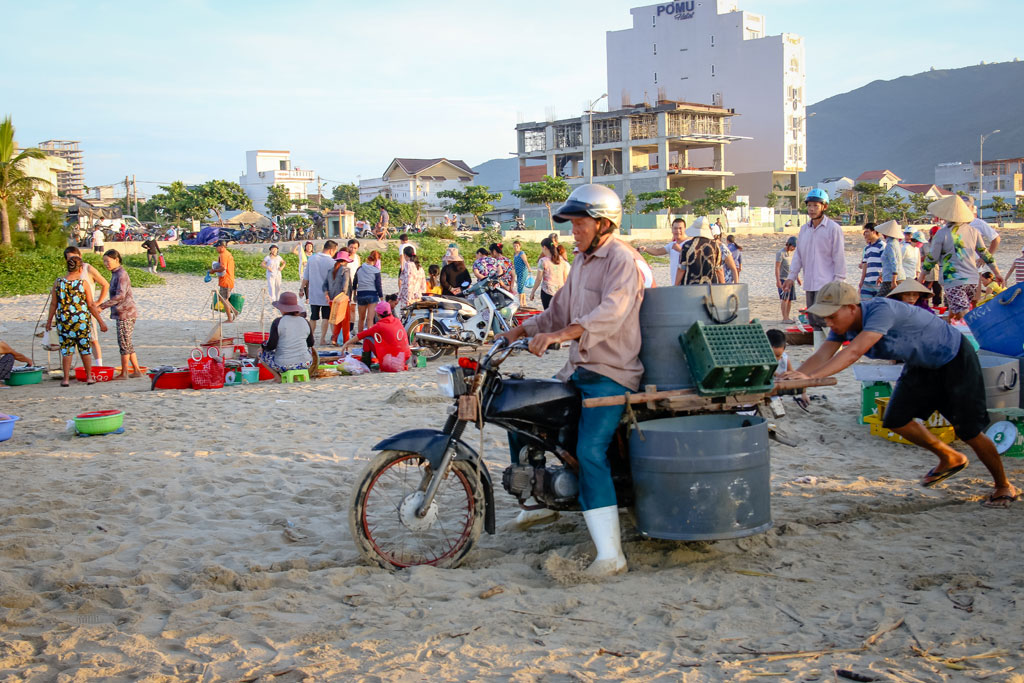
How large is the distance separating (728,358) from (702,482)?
0.58m

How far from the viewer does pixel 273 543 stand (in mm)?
4691

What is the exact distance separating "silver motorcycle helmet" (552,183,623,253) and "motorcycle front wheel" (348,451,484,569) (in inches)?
52.1

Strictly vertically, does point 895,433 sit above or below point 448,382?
below

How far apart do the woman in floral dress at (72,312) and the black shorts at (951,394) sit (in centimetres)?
926

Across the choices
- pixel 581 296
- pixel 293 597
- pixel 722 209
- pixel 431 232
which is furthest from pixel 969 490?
pixel 722 209

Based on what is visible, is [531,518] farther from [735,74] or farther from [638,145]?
[735,74]

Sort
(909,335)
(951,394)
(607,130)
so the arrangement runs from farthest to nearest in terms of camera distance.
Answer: (607,130), (951,394), (909,335)

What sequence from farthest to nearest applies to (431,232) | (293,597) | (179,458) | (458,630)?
1. (431,232)
2. (179,458)
3. (293,597)
4. (458,630)

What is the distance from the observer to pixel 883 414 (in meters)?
6.29

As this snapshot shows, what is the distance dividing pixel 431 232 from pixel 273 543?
3519cm

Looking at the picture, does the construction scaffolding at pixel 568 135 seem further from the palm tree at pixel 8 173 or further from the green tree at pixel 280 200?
the palm tree at pixel 8 173

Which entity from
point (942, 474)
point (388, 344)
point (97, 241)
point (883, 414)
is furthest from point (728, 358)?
point (97, 241)

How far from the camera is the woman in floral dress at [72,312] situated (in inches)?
422

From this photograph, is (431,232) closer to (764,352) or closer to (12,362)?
(12,362)
